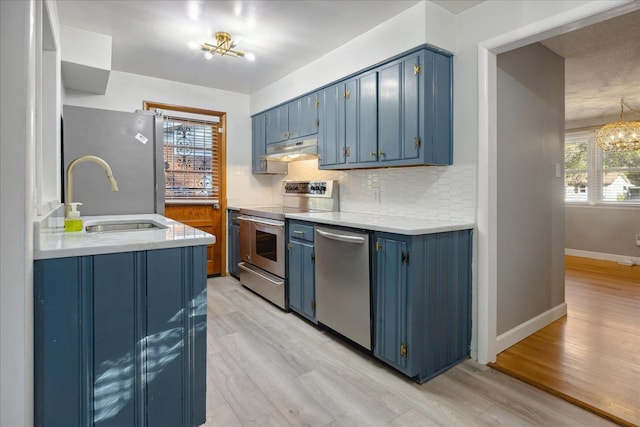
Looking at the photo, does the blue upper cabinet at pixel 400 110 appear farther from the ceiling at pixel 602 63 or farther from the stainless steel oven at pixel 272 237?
the ceiling at pixel 602 63

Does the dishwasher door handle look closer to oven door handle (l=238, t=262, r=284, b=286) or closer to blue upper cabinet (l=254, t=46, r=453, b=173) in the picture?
blue upper cabinet (l=254, t=46, r=453, b=173)

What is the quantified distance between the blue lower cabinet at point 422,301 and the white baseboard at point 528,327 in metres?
0.32

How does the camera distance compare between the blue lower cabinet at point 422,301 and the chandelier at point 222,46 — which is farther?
the chandelier at point 222,46

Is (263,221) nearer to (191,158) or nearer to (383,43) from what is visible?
(191,158)

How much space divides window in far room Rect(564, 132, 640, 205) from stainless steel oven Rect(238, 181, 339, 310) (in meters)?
5.02

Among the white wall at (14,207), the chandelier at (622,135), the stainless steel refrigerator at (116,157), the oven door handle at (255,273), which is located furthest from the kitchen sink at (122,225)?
the chandelier at (622,135)

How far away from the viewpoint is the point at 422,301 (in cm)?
213

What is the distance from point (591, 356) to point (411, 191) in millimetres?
1698

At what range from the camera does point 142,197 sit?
3191mm

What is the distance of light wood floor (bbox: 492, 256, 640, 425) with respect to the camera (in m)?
1.95

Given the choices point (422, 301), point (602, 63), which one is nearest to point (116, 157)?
point (422, 301)

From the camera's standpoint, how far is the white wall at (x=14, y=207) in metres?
1.16

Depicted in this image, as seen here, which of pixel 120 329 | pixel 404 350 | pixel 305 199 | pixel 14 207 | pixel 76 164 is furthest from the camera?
pixel 305 199

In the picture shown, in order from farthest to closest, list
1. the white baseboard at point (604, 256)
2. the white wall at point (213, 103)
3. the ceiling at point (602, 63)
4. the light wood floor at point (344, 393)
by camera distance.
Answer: the white baseboard at point (604, 256) < the white wall at point (213, 103) < the ceiling at point (602, 63) < the light wood floor at point (344, 393)
